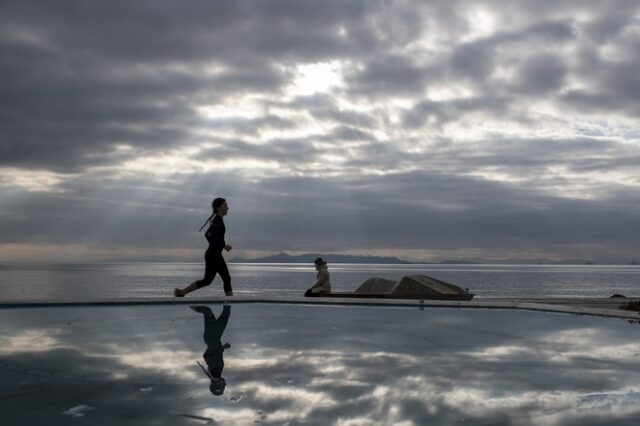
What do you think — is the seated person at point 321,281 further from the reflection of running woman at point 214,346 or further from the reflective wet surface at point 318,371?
the reflective wet surface at point 318,371

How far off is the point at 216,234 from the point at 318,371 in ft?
27.3

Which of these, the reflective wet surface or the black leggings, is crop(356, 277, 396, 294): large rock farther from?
the reflective wet surface

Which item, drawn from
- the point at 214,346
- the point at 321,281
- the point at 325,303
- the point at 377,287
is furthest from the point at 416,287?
the point at 214,346

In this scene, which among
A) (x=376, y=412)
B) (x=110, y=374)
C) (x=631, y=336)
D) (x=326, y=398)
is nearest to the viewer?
(x=376, y=412)

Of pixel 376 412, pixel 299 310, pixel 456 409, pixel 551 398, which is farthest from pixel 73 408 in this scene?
pixel 299 310

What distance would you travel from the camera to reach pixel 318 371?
4.72 m

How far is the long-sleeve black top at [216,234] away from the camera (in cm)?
1264

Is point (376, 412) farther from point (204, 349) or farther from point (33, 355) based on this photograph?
point (33, 355)

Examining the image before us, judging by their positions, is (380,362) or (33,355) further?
(33,355)

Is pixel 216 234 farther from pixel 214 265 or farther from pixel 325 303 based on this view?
pixel 325 303

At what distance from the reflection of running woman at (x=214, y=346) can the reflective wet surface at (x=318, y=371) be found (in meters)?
0.02

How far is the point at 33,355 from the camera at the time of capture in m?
5.55

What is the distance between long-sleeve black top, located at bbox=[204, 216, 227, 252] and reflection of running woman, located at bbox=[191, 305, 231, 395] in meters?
2.97

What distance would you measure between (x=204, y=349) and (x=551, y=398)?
3400mm
